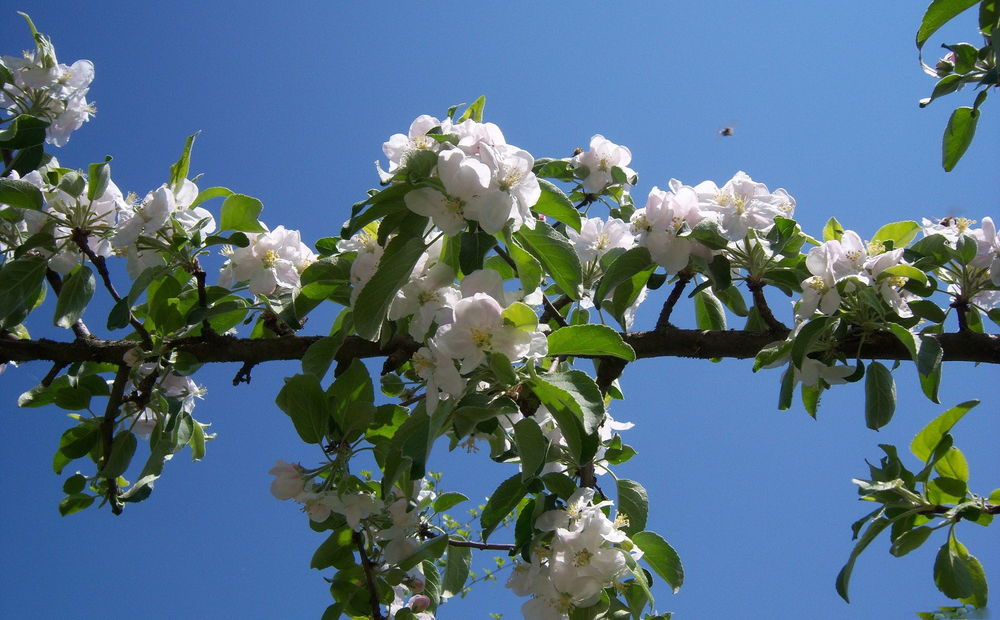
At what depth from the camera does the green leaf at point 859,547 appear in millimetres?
1624

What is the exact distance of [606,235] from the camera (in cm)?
192

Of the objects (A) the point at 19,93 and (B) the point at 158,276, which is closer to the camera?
(B) the point at 158,276

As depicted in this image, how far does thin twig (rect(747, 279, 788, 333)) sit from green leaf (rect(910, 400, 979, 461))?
0.41 m

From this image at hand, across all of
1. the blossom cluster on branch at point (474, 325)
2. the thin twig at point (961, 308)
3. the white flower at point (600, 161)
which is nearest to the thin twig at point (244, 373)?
the blossom cluster on branch at point (474, 325)

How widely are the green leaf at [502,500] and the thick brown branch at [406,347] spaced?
14.0 inches

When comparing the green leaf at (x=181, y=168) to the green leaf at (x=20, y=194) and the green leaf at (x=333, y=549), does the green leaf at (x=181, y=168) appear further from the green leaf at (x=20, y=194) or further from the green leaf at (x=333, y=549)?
the green leaf at (x=333, y=549)

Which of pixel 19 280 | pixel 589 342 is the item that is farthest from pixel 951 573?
pixel 19 280

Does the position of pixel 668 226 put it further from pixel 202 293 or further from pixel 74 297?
pixel 74 297

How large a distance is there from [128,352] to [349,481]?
608mm

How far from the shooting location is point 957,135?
2.05 m

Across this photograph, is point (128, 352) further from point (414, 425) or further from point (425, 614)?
point (425, 614)

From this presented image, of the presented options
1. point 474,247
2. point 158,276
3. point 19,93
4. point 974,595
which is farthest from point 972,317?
point 19,93

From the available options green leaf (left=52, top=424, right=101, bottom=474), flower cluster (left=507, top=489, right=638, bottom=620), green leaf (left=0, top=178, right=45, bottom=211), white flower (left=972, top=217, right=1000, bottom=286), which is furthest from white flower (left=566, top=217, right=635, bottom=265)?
green leaf (left=52, top=424, right=101, bottom=474)

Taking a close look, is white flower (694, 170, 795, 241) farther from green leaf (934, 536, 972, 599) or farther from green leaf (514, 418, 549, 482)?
green leaf (934, 536, 972, 599)
